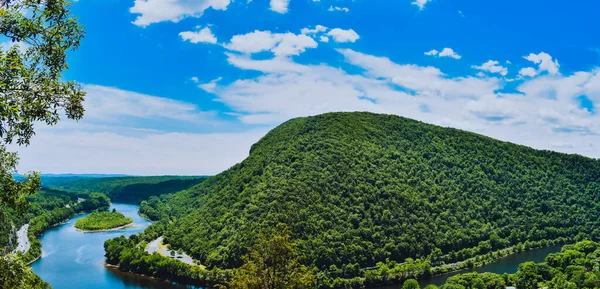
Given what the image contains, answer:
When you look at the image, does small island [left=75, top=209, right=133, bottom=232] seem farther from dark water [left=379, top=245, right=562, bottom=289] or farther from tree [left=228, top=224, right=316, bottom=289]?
tree [left=228, top=224, right=316, bottom=289]

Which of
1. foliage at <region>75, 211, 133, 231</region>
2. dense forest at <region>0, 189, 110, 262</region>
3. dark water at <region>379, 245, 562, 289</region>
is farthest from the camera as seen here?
foliage at <region>75, 211, 133, 231</region>

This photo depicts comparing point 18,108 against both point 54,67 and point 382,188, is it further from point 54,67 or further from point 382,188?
Result: point 382,188

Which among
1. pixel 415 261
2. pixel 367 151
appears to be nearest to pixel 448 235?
pixel 415 261

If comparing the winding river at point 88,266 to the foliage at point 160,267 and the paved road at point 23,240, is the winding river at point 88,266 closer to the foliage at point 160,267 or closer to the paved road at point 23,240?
the foliage at point 160,267

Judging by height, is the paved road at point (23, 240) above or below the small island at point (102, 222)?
below

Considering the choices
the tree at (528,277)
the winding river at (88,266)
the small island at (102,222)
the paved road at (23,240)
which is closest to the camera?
the tree at (528,277)

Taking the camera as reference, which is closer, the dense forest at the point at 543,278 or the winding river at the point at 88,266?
the dense forest at the point at 543,278

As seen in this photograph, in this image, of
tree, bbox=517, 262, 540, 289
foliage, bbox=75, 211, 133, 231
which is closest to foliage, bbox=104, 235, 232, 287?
foliage, bbox=75, 211, 133, 231

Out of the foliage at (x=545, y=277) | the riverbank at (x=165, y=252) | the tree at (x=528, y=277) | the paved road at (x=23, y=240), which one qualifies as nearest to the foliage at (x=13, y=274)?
the foliage at (x=545, y=277)
